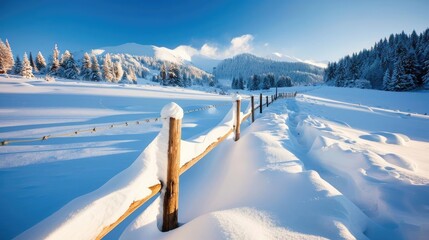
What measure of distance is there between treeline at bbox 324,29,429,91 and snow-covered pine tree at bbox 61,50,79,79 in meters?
71.3

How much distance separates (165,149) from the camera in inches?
78.5

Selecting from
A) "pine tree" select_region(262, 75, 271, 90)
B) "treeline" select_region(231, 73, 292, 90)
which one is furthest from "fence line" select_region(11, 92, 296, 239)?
"treeline" select_region(231, 73, 292, 90)

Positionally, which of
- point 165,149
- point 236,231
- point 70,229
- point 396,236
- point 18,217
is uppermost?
point 165,149

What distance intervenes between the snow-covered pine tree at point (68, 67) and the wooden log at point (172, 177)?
5232 centimetres

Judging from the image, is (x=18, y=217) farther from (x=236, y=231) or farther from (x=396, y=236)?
(x=396, y=236)

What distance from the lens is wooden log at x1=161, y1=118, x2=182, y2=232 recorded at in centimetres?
199

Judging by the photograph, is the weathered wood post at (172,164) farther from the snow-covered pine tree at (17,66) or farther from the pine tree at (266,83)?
the pine tree at (266,83)

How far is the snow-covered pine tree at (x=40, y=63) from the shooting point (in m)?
52.9

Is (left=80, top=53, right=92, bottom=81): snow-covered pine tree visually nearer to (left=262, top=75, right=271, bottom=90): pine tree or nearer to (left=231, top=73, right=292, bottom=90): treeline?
(left=231, top=73, right=292, bottom=90): treeline

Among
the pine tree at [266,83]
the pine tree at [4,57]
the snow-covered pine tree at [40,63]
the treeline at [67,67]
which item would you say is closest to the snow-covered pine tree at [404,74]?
the pine tree at [266,83]

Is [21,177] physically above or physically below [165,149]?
below

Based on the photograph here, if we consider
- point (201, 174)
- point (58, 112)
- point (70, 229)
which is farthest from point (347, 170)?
point (58, 112)

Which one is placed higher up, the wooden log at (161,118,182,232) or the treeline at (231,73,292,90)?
the treeline at (231,73,292,90)

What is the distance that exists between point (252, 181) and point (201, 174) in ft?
5.52
